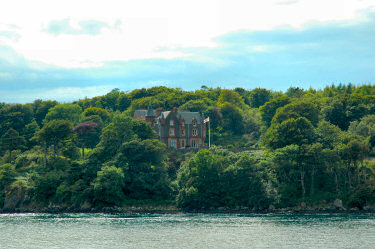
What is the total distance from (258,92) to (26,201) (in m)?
103

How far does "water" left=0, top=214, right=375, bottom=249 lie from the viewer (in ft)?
210

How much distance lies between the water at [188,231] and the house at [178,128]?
3978 centimetres

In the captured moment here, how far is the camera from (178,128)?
438 ft

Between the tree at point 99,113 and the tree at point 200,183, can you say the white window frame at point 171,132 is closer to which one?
the tree at point 200,183

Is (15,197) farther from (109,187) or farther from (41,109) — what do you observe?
(41,109)

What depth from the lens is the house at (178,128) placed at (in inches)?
5202

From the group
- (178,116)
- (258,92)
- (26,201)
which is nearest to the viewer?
(26,201)

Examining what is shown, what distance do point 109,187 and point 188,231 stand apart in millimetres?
29871

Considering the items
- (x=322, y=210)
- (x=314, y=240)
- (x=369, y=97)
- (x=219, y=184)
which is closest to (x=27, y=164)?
(x=219, y=184)

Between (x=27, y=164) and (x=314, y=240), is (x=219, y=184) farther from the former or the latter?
(x=27, y=164)

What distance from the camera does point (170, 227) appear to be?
78062 millimetres

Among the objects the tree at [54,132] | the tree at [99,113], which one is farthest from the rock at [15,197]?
the tree at [99,113]

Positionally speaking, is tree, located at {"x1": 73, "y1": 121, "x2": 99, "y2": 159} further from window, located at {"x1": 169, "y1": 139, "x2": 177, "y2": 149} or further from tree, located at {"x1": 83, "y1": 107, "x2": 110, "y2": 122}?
window, located at {"x1": 169, "y1": 139, "x2": 177, "y2": 149}

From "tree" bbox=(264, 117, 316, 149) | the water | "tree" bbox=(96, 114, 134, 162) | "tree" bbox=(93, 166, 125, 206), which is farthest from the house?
the water
